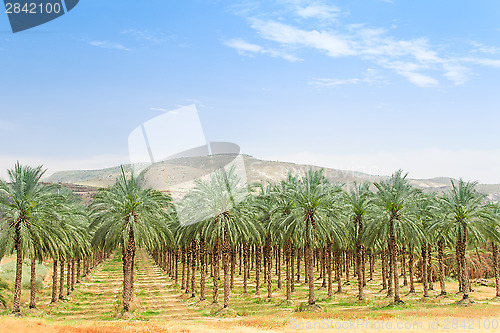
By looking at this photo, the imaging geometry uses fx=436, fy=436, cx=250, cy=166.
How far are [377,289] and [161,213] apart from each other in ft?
120

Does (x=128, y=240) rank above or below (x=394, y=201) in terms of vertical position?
below

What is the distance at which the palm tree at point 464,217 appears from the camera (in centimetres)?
4406

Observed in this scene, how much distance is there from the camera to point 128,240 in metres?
38.4

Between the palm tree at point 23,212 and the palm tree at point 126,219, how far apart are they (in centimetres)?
400

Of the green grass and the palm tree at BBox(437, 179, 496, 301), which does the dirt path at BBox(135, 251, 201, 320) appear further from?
the palm tree at BBox(437, 179, 496, 301)

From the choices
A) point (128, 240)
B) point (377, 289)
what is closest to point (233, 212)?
point (128, 240)

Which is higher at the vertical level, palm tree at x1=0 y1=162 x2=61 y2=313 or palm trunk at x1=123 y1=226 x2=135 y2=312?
A: palm tree at x1=0 y1=162 x2=61 y2=313

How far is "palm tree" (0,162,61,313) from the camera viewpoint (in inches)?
1420

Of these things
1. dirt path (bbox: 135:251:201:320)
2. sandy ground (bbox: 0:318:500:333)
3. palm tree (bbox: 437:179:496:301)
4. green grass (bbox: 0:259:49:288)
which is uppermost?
palm tree (bbox: 437:179:496:301)

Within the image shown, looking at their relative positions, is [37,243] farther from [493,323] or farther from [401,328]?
[493,323]

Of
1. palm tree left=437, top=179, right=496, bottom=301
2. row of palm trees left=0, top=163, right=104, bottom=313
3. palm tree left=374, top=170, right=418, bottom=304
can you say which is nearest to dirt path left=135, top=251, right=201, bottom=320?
row of palm trees left=0, top=163, right=104, bottom=313

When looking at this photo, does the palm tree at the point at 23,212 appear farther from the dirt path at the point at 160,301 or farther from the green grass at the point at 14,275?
the green grass at the point at 14,275

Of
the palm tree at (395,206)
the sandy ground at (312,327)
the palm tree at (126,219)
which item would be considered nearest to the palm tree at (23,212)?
the palm tree at (126,219)

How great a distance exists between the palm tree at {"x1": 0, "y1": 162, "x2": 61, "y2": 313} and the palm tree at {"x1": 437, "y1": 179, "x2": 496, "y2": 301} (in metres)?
37.7
